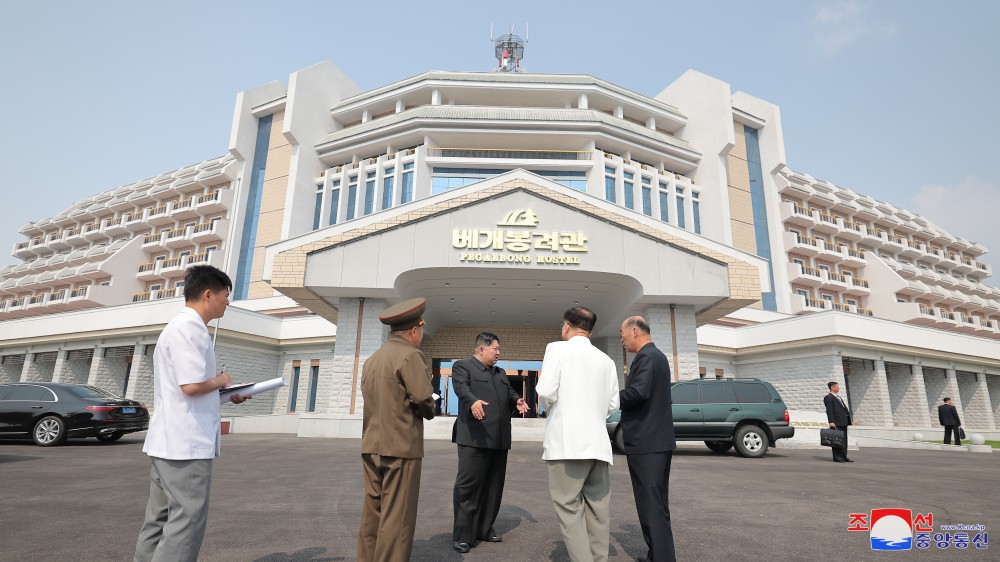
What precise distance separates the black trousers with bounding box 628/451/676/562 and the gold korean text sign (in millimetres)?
13681

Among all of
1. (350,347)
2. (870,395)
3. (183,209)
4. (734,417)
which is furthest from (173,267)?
(870,395)

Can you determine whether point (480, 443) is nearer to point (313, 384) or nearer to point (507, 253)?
point (507, 253)

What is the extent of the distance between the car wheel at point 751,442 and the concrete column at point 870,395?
18159 millimetres

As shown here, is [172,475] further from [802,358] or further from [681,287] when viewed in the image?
[802,358]

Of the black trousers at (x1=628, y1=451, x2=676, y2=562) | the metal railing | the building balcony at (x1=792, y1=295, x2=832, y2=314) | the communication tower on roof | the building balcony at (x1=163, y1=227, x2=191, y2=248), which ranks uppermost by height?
the communication tower on roof

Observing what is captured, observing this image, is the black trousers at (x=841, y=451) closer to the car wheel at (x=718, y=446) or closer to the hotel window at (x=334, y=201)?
the car wheel at (x=718, y=446)

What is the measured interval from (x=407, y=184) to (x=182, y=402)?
40129 mm

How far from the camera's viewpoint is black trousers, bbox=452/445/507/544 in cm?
429

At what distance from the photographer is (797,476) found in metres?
8.77

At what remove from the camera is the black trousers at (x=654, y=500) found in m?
3.65

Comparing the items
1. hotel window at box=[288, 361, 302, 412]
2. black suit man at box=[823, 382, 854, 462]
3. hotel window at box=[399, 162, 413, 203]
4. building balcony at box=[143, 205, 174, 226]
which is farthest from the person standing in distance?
building balcony at box=[143, 205, 174, 226]

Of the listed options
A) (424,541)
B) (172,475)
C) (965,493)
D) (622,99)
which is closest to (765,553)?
(424,541)

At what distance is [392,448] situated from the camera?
3168 millimetres

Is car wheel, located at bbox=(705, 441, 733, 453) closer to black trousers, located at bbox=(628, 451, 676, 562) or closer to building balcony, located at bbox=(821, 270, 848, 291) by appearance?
black trousers, located at bbox=(628, 451, 676, 562)
